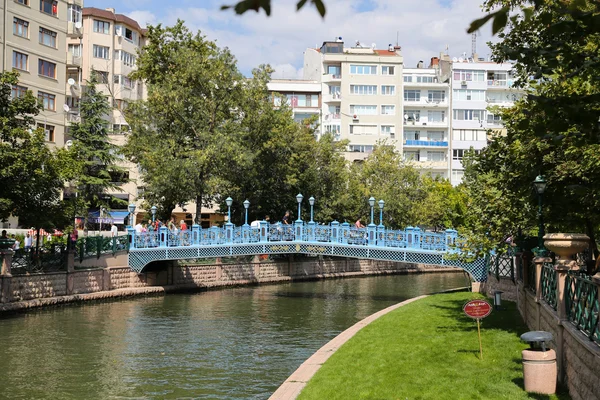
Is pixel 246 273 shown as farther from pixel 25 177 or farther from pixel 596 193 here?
pixel 596 193

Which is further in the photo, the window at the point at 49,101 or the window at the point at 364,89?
the window at the point at 364,89

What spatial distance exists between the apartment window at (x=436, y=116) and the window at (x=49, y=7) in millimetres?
42582

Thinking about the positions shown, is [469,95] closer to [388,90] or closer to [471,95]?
[471,95]

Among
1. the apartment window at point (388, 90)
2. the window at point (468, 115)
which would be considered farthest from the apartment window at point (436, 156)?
the apartment window at point (388, 90)

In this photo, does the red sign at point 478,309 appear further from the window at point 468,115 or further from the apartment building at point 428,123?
the window at point 468,115

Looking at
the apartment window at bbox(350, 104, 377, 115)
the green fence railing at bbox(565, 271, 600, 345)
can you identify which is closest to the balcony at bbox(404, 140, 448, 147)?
the apartment window at bbox(350, 104, 377, 115)

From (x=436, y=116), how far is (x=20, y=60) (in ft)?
152

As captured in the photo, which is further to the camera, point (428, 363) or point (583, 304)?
point (428, 363)

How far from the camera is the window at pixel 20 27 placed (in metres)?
49.8

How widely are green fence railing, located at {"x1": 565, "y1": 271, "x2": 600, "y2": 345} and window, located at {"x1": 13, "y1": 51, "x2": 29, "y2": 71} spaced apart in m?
44.8

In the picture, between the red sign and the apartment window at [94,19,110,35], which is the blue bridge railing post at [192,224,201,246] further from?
the apartment window at [94,19,110,35]

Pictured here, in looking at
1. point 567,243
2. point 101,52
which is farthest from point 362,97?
point 567,243

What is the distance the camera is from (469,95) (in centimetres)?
8169

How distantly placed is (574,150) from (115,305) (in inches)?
837
